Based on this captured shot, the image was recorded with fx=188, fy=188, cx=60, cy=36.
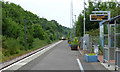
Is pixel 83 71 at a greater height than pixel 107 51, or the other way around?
pixel 107 51

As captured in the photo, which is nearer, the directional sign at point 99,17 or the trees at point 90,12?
the directional sign at point 99,17

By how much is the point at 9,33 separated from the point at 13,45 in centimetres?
1177

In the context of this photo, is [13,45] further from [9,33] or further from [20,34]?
[20,34]

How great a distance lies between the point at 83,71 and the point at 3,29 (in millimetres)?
26444

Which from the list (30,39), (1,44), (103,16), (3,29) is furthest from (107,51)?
(30,39)

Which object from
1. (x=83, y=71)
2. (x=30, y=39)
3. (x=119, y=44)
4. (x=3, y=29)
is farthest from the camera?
(x=30, y=39)

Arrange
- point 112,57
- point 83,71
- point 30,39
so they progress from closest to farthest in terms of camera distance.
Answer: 1. point 83,71
2. point 112,57
3. point 30,39

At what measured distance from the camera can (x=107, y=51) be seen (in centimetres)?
1179

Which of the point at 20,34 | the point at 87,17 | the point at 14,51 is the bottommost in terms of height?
the point at 14,51

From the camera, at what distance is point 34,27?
6162 centimetres

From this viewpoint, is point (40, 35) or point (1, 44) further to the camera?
point (40, 35)

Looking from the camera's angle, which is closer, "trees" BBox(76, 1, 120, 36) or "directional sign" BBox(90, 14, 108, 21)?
"directional sign" BBox(90, 14, 108, 21)

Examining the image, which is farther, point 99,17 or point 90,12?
point 90,12

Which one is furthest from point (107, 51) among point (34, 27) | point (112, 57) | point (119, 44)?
point (34, 27)
